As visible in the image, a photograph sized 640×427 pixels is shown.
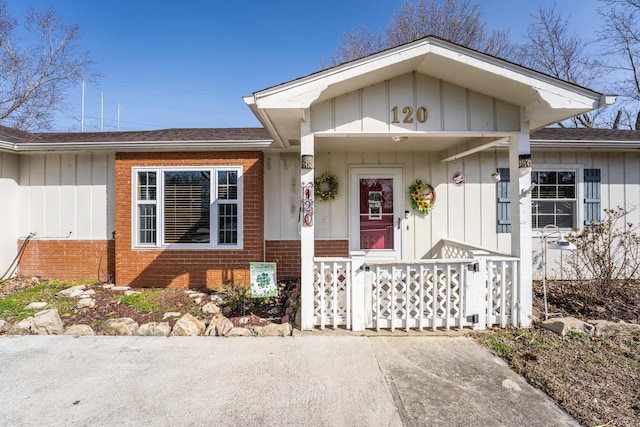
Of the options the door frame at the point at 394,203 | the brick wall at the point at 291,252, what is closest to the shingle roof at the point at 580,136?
the door frame at the point at 394,203

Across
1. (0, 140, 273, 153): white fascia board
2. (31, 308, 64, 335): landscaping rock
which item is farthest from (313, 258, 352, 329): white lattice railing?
(31, 308, 64, 335): landscaping rock

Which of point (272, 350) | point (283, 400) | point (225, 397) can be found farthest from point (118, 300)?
point (283, 400)

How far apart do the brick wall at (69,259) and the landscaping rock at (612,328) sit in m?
8.07

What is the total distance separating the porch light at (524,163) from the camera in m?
4.31

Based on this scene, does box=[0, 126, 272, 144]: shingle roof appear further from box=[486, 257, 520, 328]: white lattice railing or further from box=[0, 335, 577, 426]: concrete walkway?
box=[486, 257, 520, 328]: white lattice railing

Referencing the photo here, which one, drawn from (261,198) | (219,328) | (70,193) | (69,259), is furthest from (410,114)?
(69,259)

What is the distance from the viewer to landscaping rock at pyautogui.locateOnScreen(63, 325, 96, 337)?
4211 mm

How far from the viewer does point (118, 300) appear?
218 inches

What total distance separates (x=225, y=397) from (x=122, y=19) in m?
21.3

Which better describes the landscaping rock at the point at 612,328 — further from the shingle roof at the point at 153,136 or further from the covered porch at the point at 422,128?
the shingle roof at the point at 153,136

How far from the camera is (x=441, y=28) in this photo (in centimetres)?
1550

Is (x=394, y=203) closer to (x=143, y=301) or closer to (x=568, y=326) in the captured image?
(x=568, y=326)

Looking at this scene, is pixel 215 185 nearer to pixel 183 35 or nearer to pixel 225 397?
pixel 225 397

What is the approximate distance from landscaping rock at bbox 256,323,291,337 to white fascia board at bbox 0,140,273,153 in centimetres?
326
